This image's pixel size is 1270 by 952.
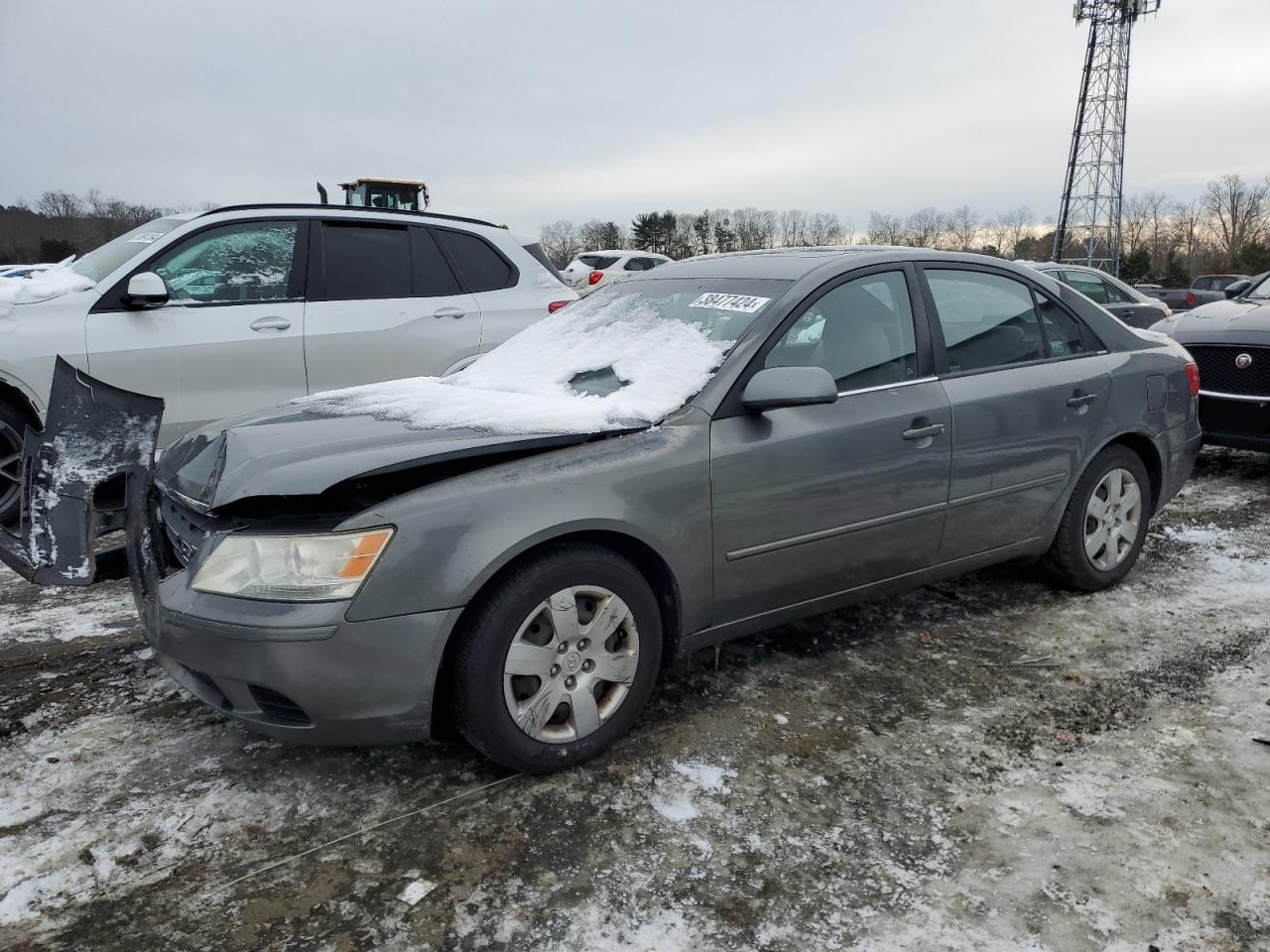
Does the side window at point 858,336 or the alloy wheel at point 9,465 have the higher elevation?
the side window at point 858,336

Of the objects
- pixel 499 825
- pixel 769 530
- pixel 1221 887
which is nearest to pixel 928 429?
pixel 769 530

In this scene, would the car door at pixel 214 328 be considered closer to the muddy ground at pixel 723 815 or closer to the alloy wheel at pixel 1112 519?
the muddy ground at pixel 723 815

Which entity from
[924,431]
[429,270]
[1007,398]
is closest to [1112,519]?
[1007,398]

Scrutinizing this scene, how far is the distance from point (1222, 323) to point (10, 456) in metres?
7.78

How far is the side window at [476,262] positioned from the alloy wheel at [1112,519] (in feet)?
12.7

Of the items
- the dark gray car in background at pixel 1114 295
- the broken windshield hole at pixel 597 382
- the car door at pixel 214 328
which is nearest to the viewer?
the broken windshield hole at pixel 597 382

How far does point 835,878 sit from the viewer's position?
2363mm

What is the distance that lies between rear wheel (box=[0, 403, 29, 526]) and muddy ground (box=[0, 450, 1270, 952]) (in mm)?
1476

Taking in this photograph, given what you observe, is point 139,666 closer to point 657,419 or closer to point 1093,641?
point 657,419

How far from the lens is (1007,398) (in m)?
3.84

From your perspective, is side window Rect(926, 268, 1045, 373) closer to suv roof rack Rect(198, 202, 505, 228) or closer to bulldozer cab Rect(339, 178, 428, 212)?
suv roof rack Rect(198, 202, 505, 228)

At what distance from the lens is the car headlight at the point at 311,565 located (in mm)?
2488

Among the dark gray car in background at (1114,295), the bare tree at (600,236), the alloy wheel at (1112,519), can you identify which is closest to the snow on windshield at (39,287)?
the alloy wheel at (1112,519)

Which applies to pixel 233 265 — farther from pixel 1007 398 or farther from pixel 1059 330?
pixel 1059 330
